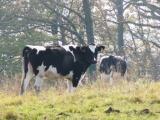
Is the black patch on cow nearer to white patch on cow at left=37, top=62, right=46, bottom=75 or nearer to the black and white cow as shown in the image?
the black and white cow

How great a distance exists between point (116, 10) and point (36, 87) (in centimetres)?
3010

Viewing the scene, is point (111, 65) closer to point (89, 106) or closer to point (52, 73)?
point (52, 73)

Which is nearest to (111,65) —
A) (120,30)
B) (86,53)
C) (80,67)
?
(86,53)

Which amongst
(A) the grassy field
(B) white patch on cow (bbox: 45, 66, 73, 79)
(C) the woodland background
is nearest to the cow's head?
(B) white patch on cow (bbox: 45, 66, 73, 79)

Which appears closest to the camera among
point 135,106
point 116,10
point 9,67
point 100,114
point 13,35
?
point 100,114

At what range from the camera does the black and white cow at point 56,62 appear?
13.6 meters

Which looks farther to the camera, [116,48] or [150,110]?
[116,48]

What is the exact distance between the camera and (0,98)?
1080 cm

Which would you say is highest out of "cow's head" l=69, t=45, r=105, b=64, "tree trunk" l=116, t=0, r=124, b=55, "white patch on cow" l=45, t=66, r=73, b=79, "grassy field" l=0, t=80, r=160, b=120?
"tree trunk" l=116, t=0, r=124, b=55

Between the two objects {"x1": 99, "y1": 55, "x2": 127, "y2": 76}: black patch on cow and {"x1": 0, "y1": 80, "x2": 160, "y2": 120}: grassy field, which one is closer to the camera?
{"x1": 0, "y1": 80, "x2": 160, "y2": 120}: grassy field

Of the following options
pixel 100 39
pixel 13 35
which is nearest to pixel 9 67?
pixel 13 35

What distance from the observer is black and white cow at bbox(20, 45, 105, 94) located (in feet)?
44.7

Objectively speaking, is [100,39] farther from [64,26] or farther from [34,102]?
[34,102]

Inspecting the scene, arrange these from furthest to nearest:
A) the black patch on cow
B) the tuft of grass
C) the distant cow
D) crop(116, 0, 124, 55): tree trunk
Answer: crop(116, 0, 124, 55): tree trunk, the black patch on cow, the distant cow, the tuft of grass
